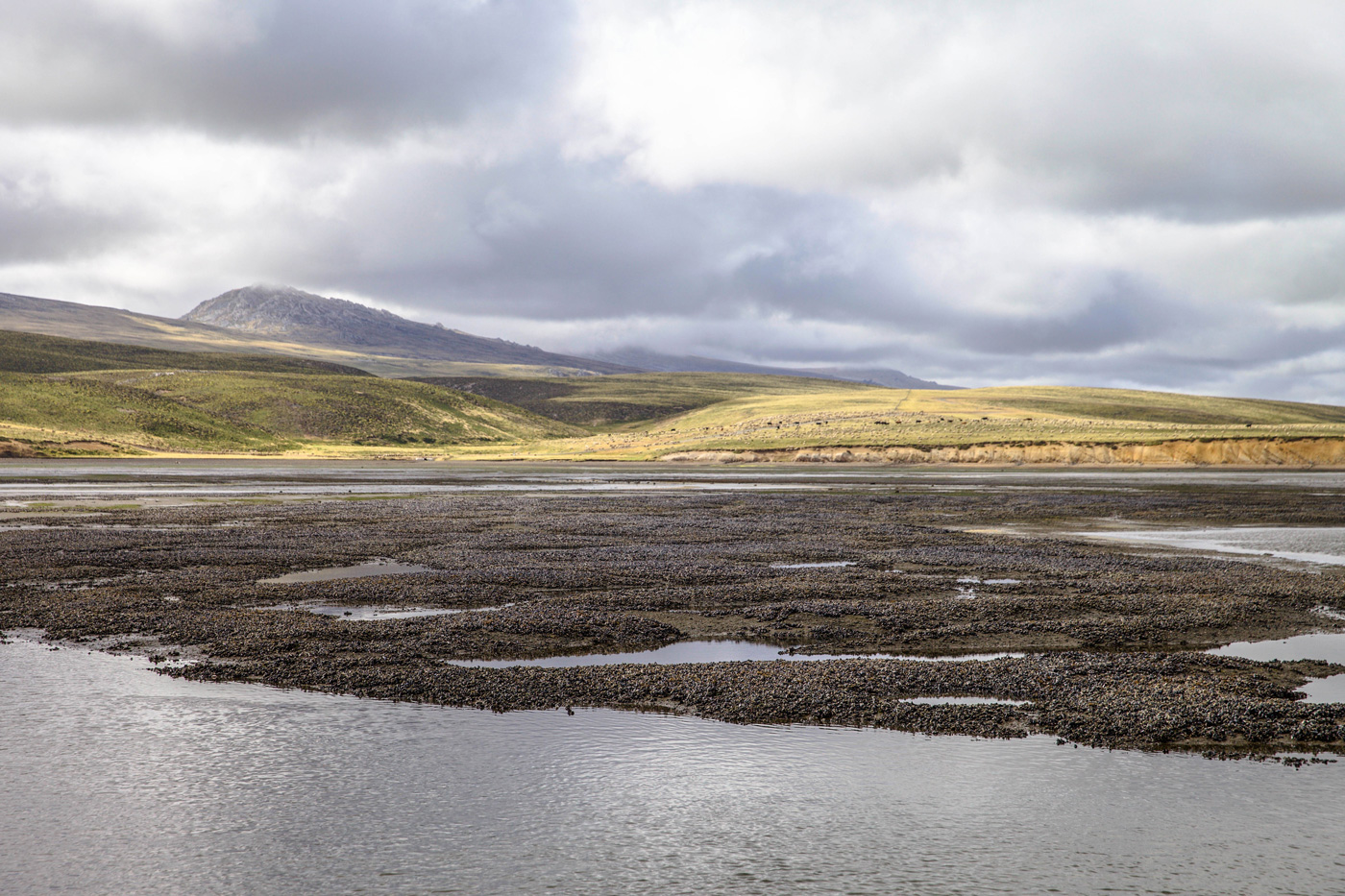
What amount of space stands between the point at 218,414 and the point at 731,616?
162538 millimetres

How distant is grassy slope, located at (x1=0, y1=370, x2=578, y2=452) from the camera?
430ft

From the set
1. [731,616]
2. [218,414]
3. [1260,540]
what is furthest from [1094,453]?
[218,414]

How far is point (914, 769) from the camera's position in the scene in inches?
360

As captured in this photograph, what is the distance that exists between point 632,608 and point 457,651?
439cm

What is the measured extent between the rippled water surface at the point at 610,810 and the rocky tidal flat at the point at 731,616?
1104 millimetres

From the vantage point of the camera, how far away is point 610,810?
8.16 meters

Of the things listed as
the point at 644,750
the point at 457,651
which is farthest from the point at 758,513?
the point at 644,750

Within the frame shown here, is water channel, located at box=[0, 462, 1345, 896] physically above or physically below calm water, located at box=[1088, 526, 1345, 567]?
below

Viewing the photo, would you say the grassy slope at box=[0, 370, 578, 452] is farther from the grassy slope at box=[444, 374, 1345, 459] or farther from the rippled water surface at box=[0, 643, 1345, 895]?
the rippled water surface at box=[0, 643, 1345, 895]

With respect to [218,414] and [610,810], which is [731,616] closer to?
[610,810]

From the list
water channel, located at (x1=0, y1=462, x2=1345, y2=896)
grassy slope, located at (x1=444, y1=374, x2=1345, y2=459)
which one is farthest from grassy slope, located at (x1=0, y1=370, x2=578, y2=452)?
water channel, located at (x1=0, y1=462, x2=1345, y2=896)

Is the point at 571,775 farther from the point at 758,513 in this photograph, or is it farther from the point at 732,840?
the point at 758,513

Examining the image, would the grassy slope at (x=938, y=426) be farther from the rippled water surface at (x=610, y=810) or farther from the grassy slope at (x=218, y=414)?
the rippled water surface at (x=610, y=810)

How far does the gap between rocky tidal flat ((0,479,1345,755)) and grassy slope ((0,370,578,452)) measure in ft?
336
